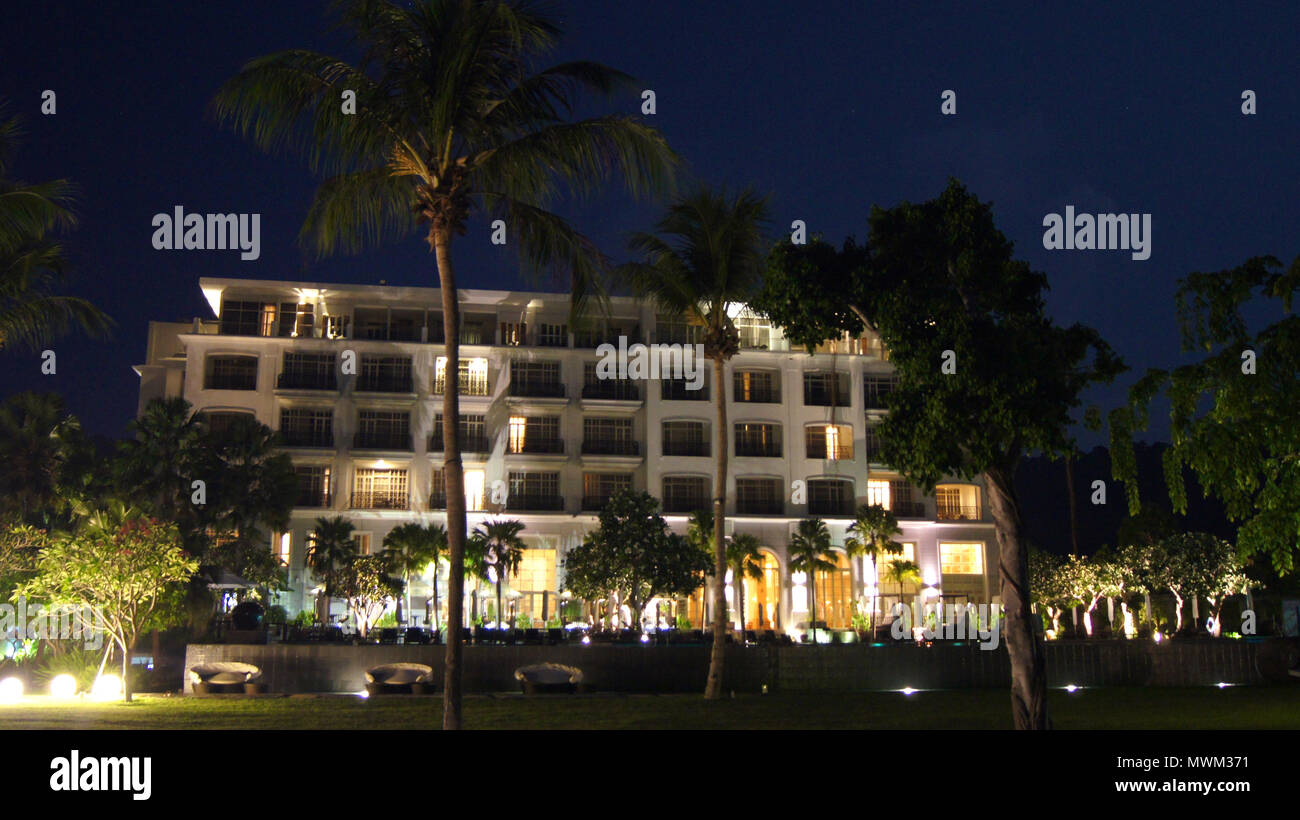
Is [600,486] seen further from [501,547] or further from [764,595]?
[501,547]

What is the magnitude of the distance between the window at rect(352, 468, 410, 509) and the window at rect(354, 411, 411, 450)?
1.23 metres

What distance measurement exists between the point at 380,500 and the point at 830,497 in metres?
22.2

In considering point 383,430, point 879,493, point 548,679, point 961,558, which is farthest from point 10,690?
point 961,558

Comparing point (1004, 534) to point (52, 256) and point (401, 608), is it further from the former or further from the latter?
point (401, 608)

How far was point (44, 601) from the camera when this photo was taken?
29812mm

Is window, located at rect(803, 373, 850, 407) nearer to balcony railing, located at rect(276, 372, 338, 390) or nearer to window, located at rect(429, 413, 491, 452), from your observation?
window, located at rect(429, 413, 491, 452)

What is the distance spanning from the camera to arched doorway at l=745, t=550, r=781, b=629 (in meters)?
55.5

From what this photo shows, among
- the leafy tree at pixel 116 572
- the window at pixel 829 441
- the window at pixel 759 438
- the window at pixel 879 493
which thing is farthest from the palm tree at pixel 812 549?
the leafy tree at pixel 116 572

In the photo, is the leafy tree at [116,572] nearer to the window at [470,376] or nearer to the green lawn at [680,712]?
the green lawn at [680,712]

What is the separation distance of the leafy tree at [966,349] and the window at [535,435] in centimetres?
4001

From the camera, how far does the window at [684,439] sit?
56.6 meters
